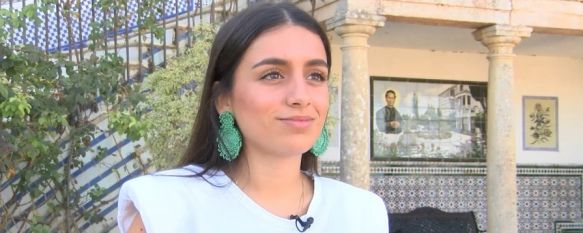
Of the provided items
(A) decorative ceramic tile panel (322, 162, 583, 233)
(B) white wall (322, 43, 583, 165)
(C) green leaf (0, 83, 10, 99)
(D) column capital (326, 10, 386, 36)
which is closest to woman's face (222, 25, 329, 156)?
(C) green leaf (0, 83, 10, 99)

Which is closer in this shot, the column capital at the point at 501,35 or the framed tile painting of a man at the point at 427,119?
the column capital at the point at 501,35

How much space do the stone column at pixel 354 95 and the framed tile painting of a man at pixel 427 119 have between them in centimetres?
250

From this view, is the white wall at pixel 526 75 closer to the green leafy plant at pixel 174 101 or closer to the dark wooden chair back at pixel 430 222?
the dark wooden chair back at pixel 430 222

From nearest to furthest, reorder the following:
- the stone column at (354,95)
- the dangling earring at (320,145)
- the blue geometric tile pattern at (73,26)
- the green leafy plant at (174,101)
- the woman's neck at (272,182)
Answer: the woman's neck at (272,182), the dangling earring at (320,145), the green leafy plant at (174,101), the stone column at (354,95), the blue geometric tile pattern at (73,26)

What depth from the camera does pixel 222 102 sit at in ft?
5.16

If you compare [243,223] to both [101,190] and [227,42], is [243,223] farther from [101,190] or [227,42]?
[101,190]

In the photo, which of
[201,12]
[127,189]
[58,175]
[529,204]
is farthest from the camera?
[529,204]

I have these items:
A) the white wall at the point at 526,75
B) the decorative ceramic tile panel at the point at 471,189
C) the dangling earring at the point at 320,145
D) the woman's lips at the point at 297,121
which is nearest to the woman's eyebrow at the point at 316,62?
the woman's lips at the point at 297,121

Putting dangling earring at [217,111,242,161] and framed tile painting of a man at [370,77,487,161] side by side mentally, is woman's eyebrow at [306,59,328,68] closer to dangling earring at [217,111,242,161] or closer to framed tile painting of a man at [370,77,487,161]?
dangling earring at [217,111,242,161]

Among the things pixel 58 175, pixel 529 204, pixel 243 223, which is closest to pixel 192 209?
→ pixel 243 223

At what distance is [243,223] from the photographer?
1424mm

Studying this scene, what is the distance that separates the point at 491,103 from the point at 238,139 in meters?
7.07

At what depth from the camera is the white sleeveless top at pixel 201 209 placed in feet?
4.55

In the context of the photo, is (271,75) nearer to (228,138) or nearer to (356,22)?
(228,138)
